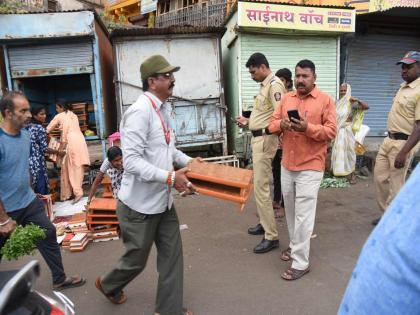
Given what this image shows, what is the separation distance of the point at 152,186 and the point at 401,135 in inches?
130

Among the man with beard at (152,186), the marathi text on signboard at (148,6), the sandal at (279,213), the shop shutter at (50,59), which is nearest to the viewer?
the man with beard at (152,186)

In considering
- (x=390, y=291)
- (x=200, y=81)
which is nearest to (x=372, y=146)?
(x=200, y=81)

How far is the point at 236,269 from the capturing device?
359 cm

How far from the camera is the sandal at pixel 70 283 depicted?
3.27 meters

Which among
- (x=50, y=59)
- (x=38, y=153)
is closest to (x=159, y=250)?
(x=38, y=153)

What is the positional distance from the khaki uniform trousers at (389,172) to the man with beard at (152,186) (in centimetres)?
289

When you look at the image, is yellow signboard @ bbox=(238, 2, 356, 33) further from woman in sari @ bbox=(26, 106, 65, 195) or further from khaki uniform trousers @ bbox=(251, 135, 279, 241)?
woman in sari @ bbox=(26, 106, 65, 195)

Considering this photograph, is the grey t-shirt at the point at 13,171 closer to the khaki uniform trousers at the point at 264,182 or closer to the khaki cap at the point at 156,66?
the khaki cap at the point at 156,66

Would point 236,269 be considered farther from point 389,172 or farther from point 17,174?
point 389,172

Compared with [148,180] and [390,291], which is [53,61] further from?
[390,291]

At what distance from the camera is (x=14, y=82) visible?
7.14 meters

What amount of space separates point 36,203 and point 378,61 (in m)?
9.08

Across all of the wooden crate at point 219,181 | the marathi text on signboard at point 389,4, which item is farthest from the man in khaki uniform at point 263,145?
the marathi text on signboard at point 389,4

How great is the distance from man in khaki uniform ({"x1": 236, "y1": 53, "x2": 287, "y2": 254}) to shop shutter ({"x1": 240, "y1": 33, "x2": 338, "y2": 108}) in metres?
3.93
